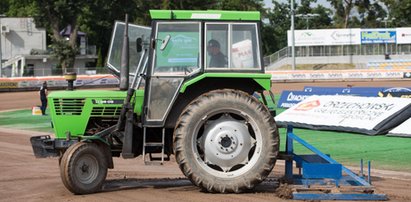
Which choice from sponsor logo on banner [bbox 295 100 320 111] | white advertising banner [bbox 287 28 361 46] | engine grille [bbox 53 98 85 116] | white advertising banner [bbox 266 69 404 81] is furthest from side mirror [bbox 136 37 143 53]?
white advertising banner [bbox 287 28 361 46]

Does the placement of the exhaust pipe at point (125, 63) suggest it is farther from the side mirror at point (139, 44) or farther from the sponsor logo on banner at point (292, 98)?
the sponsor logo on banner at point (292, 98)

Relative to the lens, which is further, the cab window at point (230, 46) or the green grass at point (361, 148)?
the green grass at point (361, 148)

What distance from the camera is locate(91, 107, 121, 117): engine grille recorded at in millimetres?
9445

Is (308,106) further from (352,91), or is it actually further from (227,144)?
(227,144)

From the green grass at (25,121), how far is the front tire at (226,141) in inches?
619

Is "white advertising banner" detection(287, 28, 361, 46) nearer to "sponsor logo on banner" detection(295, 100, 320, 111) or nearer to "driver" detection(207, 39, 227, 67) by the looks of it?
"sponsor logo on banner" detection(295, 100, 320, 111)

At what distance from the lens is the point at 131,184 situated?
34.7 ft

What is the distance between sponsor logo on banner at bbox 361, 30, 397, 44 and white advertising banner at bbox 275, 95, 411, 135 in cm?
6837

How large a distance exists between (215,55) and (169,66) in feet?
2.13

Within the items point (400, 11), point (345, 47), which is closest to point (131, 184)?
point (345, 47)

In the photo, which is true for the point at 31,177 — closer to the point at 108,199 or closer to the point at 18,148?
the point at 108,199

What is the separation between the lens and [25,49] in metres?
84.1

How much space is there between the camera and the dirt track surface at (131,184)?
9.12 m

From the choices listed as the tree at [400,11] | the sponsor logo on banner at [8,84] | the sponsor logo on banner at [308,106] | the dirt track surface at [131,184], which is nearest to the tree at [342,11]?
the tree at [400,11]
